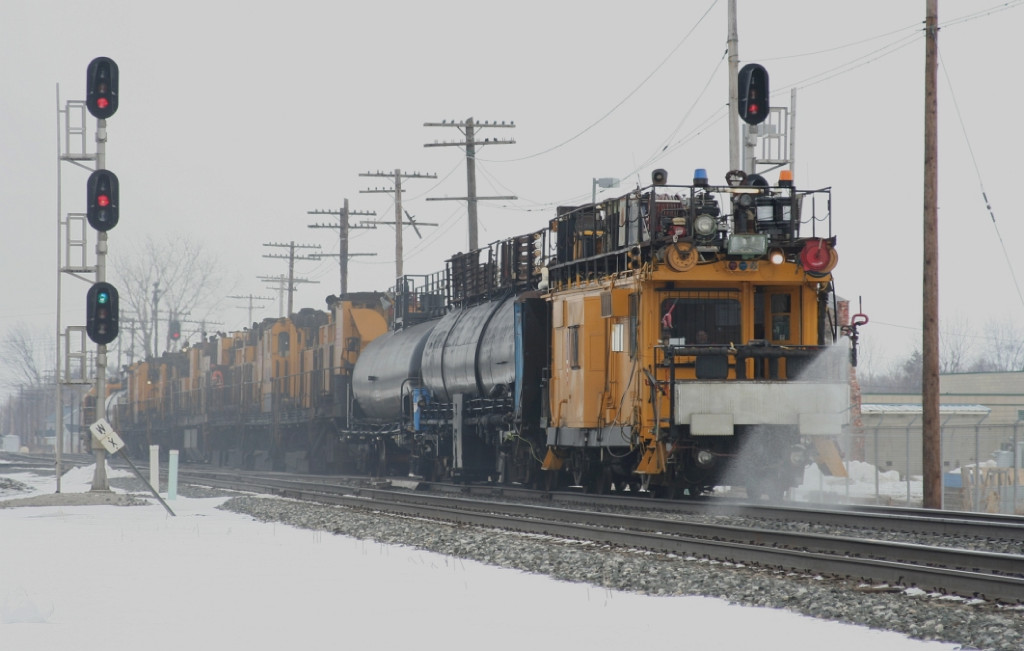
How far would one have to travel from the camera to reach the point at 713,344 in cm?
1748

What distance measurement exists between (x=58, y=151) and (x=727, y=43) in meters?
14.3

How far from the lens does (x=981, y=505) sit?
2645 centimetres

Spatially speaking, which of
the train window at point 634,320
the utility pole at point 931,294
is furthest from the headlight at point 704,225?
the utility pole at point 931,294

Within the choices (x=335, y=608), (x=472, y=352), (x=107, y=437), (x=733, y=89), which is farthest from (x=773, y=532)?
(x=733, y=89)

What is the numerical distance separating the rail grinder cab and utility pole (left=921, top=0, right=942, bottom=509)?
3068mm

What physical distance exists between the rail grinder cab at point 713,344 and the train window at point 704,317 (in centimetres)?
1

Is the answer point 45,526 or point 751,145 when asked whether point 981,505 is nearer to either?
point 751,145

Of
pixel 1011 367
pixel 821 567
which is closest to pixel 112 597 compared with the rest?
pixel 821 567

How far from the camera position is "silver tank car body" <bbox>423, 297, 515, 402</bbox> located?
22172mm

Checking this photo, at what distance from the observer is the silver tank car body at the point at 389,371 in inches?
1120

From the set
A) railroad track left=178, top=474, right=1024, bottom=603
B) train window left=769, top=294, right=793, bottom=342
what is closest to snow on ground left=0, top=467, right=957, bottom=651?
railroad track left=178, top=474, right=1024, bottom=603

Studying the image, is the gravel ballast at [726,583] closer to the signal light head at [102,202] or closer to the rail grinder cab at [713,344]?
the rail grinder cab at [713,344]

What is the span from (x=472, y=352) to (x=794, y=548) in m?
12.2

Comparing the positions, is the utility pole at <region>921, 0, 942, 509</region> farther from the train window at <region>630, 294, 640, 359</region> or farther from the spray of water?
the train window at <region>630, 294, 640, 359</region>
